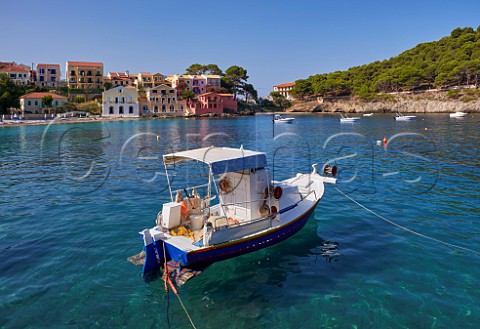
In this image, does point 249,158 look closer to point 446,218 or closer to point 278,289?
point 278,289

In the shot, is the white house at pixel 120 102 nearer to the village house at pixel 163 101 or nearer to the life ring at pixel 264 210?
the village house at pixel 163 101

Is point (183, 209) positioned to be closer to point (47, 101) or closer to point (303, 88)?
point (47, 101)

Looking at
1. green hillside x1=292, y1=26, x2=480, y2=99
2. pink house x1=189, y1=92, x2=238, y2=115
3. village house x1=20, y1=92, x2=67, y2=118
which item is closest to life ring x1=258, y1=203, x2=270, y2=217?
village house x1=20, y1=92, x2=67, y2=118

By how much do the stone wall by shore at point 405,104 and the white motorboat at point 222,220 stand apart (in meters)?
106

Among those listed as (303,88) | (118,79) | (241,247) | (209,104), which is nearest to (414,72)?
(303,88)

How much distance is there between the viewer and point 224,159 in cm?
1130

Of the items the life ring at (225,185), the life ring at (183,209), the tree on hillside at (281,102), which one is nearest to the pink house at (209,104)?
the tree on hillside at (281,102)

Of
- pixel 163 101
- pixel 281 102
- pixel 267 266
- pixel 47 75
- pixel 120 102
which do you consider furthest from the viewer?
pixel 281 102

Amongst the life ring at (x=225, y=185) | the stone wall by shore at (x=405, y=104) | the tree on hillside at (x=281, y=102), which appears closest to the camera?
the life ring at (x=225, y=185)

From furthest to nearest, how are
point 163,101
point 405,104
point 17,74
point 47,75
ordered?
point 47,75, point 163,101, point 405,104, point 17,74

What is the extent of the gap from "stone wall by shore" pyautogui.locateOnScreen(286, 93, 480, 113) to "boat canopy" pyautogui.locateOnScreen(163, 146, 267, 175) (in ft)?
350

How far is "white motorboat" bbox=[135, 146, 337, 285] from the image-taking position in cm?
1063

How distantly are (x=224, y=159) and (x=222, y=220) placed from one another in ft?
7.47

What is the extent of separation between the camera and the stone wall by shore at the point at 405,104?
9925cm
